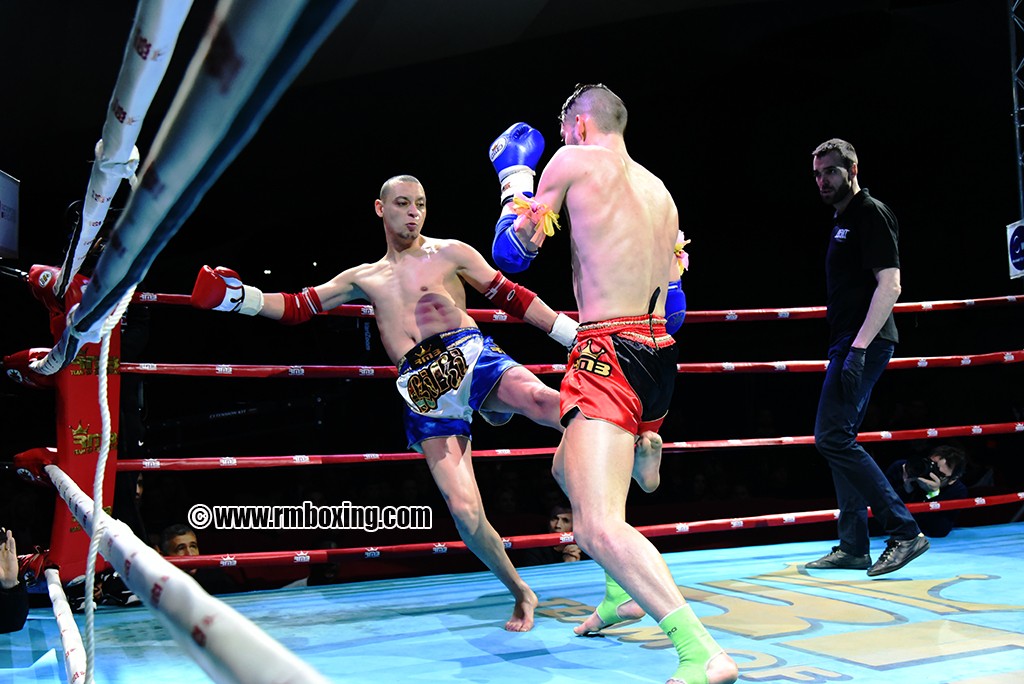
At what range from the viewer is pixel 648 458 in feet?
7.66

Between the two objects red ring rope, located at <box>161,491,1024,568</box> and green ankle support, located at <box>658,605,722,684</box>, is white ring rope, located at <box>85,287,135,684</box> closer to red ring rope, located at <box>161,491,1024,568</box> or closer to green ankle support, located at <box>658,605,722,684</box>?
green ankle support, located at <box>658,605,722,684</box>

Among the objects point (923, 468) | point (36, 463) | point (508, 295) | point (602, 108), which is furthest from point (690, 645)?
point (923, 468)

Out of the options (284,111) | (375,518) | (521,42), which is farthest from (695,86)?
(375,518)

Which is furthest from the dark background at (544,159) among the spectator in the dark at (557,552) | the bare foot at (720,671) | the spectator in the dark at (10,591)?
Answer: the bare foot at (720,671)

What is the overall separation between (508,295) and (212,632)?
2.46 meters

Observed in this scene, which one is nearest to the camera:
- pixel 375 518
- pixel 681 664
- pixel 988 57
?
pixel 681 664

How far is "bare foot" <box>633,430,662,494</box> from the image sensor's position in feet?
7.48

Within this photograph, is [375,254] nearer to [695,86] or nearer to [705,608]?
[695,86]

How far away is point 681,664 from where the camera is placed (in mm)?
1628

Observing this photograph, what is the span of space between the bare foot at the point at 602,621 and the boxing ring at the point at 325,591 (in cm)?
3

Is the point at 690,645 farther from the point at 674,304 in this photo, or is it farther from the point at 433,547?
the point at 433,547

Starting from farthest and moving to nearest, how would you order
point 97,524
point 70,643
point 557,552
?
point 557,552 < point 70,643 < point 97,524

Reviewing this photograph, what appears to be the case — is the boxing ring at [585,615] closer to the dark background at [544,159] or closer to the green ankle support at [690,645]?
the green ankle support at [690,645]

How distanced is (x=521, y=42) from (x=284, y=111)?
2399 mm
